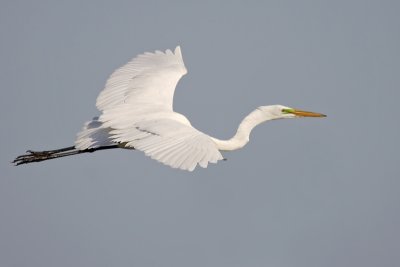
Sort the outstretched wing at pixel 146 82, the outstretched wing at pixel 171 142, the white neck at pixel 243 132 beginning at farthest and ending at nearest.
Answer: the outstretched wing at pixel 146 82 < the white neck at pixel 243 132 < the outstretched wing at pixel 171 142

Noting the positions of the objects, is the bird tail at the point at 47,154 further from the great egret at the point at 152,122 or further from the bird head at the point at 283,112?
the bird head at the point at 283,112

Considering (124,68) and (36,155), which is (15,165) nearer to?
(36,155)

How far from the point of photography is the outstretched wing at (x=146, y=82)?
14148mm

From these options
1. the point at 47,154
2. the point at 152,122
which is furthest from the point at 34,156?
the point at 152,122

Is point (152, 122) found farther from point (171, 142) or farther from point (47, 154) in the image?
point (47, 154)

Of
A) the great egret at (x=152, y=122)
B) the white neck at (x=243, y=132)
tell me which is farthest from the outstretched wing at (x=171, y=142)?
the white neck at (x=243, y=132)

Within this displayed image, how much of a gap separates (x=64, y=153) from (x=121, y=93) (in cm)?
156

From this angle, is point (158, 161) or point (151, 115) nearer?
point (158, 161)

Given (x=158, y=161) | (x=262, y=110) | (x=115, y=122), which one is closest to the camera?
(x=158, y=161)

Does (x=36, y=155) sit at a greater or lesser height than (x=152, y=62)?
lesser

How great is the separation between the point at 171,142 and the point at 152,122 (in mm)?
1363

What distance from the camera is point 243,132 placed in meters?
13.7

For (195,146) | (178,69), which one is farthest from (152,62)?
(195,146)

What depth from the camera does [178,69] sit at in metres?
Result: 15.4
